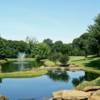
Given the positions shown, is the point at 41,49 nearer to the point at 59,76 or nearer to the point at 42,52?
the point at 42,52

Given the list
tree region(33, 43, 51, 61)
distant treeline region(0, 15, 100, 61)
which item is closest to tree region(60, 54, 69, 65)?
distant treeline region(0, 15, 100, 61)

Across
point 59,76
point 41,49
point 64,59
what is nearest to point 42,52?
point 41,49

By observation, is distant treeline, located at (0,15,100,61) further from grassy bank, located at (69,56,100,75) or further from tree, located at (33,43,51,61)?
grassy bank, located at (69,56,100,75)

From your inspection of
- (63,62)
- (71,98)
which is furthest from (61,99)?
(63,62)

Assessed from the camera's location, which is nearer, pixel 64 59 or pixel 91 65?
pixel 91 65

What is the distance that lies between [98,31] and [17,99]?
52.2 metres

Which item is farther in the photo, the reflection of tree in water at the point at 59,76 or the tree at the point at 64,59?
the tree at the point at 64,59

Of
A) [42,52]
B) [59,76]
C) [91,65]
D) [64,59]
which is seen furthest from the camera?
[42,52]

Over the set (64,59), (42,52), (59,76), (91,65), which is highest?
(42,52)

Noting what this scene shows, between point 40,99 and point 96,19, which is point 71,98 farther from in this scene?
point 96,19

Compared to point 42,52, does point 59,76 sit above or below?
below

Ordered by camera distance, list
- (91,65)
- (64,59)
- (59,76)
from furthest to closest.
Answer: (64,59) → (91,65) → (59,76)

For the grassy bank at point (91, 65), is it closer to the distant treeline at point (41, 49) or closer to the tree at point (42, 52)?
the distant treeline at point (41, 49)

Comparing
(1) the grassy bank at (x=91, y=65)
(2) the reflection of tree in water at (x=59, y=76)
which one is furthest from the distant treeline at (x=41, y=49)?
(2) the reflection of tree in water at (x=59, y=76)
